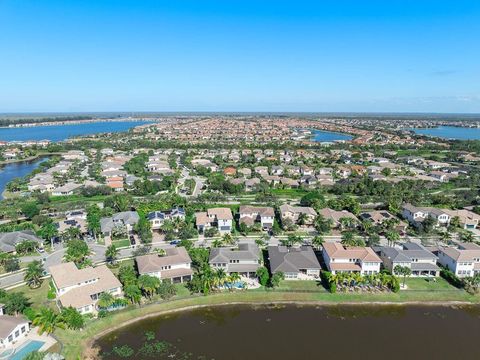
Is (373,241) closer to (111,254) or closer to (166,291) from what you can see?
(166,291)

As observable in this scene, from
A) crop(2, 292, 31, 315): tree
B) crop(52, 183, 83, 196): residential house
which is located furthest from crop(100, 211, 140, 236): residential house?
crop(52, 183, 83, 196): residential house

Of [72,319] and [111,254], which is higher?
[111,254]

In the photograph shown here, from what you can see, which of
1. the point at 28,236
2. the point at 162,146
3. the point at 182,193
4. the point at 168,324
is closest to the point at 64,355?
the point at 168,324

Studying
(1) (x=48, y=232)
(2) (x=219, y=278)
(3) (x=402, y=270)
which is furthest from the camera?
(1) (x=48, y=232)

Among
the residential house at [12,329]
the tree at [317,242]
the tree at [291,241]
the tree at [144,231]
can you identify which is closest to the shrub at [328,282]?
the tree at [317,242]

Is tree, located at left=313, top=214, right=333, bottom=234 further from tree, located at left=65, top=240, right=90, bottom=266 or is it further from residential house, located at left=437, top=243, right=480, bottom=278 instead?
tree, located at left=65, top=240, right=90, bottom=266

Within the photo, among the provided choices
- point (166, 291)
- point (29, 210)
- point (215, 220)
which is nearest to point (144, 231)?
point (215, 220)

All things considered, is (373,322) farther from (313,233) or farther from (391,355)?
(313,233)
